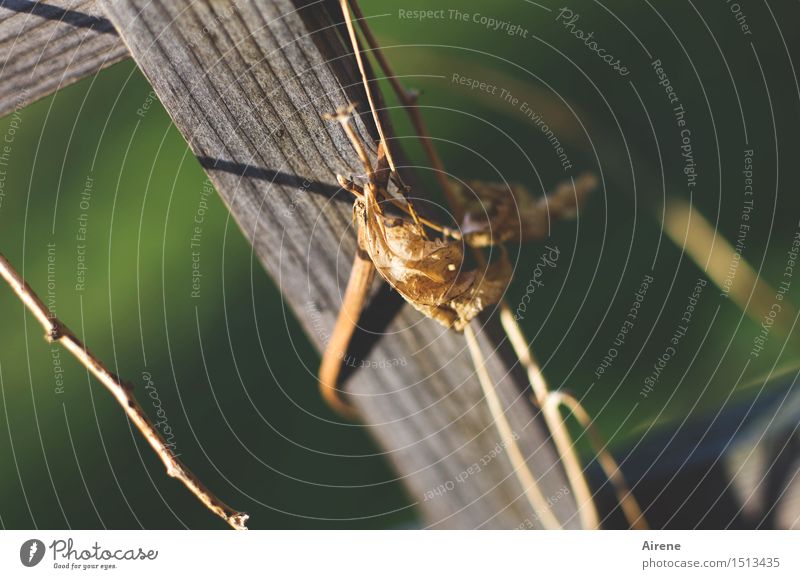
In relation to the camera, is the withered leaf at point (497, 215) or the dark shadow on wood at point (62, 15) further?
the withered leaf at point (497, 215)

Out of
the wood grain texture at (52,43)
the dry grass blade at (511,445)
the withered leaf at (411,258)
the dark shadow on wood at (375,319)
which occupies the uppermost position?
the wood grain texture at (52,43)

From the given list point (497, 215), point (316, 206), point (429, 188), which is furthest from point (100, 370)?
point (429, 188)

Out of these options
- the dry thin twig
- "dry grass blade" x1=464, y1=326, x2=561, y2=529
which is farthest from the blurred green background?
the dry thin twig

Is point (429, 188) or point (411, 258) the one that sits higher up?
point (429, 188)

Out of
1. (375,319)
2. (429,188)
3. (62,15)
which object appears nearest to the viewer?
(62,15)

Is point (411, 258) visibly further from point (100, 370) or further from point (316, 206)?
point (100, 370)

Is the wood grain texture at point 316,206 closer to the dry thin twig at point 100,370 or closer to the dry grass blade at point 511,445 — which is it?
the dry grass blade at point 511,445

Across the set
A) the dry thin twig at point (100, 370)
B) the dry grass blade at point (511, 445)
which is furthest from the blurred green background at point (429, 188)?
the dry thin twig at point (100, 370)
